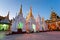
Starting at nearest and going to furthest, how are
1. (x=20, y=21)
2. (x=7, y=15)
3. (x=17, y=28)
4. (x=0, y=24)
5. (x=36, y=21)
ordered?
(x=17, y=28)
(x=20, y=21)
(x=36, y=21)
(x=0, y=24)
(x=7, y=15)

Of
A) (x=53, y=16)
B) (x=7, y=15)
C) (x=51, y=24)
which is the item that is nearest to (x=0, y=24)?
(x=7, y=15)

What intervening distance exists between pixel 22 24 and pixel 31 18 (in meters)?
3.92

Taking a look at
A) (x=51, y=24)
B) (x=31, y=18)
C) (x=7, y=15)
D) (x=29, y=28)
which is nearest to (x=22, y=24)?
(x=29, y=28)

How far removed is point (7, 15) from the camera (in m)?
32.6

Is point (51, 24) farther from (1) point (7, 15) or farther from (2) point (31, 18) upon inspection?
(1) point (7, 15)

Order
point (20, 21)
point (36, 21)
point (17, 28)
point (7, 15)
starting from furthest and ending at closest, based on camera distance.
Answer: point (7, 15), point (36, 21), point (20, 21), point (17, 28)

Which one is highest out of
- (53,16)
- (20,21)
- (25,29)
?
(53,16)

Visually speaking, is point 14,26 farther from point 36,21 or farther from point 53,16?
point 53,16

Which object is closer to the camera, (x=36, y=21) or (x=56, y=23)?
(x=36, y=21)

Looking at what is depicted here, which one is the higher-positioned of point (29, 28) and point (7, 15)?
point (7, 15)

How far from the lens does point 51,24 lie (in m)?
33.9

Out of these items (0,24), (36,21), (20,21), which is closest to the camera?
(20,21)

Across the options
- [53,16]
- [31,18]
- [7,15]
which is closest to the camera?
[31,18]

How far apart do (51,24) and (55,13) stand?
6.80 m
